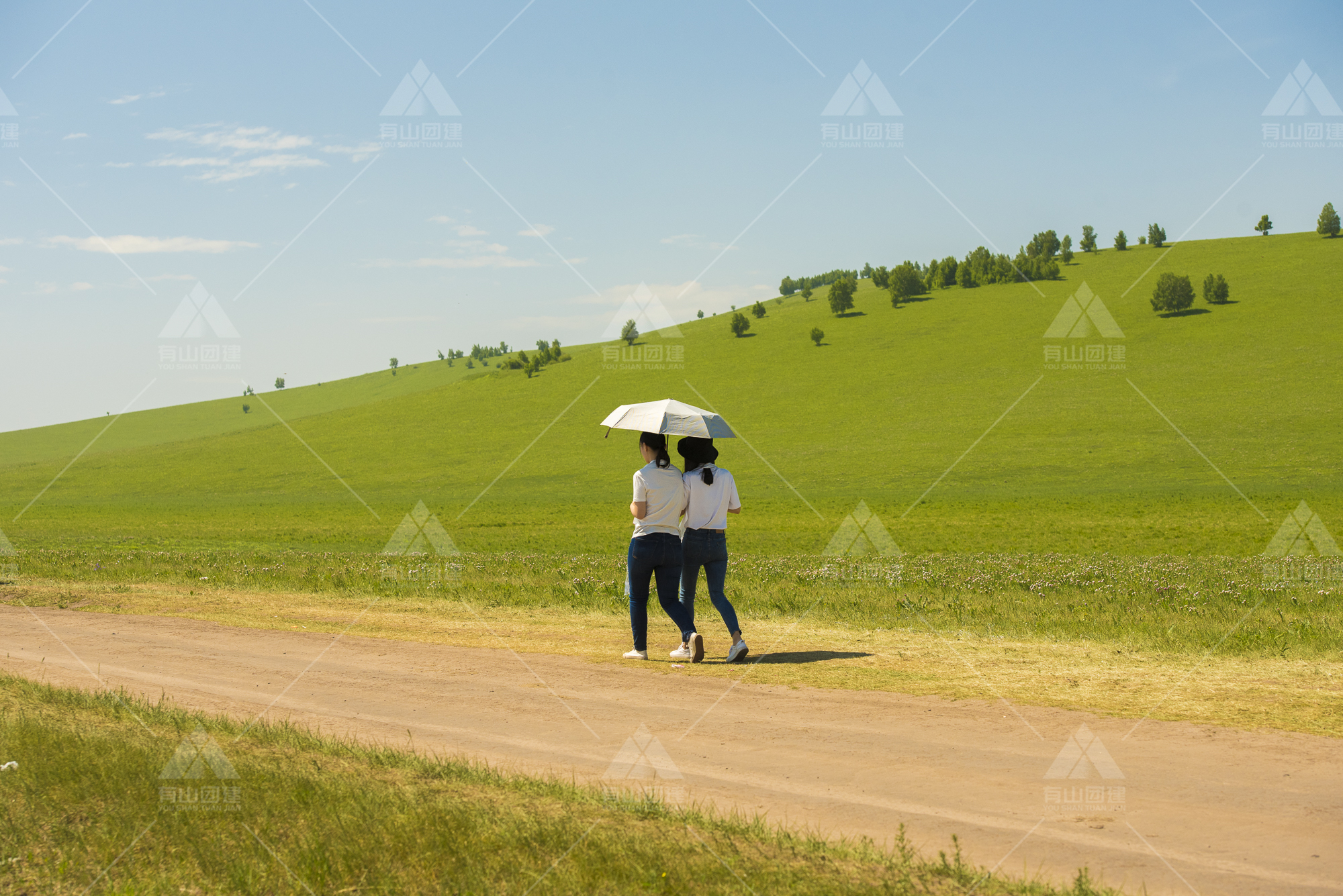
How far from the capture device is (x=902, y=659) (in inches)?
399

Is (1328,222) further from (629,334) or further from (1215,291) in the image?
(629,334)

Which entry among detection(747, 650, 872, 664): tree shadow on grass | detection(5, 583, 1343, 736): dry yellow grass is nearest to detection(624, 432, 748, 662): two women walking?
detection(747, 650, 872, 664): tree shadow on grass

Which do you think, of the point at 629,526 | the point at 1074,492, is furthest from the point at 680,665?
the point at 1074,492

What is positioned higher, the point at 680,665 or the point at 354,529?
the point at 680,665

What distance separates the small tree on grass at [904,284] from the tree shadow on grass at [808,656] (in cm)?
13383

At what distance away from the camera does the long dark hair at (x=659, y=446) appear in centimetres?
983

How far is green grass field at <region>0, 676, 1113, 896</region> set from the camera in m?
4.67

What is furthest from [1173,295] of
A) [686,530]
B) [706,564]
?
[686,530]

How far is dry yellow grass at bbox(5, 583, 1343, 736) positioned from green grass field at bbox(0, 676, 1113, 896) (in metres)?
3.72

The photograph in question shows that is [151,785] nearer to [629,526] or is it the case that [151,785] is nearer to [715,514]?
[715,514]

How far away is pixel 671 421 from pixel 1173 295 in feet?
381

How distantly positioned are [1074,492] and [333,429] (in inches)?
3424

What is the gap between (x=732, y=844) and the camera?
495cm

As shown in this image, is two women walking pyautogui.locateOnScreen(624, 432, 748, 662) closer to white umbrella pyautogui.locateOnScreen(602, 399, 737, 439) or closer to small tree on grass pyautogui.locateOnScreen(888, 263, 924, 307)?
white umbrella pyautogui.locateOnScreen(602, 399, 737, 439)
